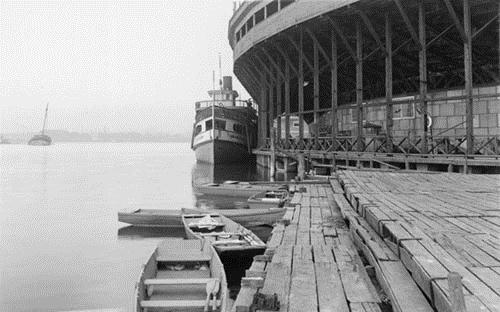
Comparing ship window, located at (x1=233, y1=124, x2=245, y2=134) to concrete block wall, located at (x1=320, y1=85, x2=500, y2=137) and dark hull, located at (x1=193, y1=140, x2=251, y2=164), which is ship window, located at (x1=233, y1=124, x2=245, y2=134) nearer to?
dark hull, located at (x1=193, y1=140, x2=251, y2=164)

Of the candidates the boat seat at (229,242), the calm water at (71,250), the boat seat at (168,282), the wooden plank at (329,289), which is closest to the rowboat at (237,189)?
the calm water at (71,250)

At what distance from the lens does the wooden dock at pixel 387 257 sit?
406cm

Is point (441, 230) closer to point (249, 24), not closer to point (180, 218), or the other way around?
point (180, 218)

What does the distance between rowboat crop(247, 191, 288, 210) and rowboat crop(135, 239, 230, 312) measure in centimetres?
720

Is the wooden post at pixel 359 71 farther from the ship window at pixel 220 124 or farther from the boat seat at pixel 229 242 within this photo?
the ship window at pixel 220 124

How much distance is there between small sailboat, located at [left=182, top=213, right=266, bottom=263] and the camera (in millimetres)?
11086

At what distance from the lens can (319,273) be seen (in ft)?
18.8

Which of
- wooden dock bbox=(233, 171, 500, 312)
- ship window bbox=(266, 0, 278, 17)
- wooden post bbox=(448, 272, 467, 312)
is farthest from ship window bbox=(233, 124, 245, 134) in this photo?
wooden post bbox=(448, 272, 467, 312)

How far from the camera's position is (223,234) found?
12930 millimetres

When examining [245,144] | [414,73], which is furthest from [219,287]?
[245,144]

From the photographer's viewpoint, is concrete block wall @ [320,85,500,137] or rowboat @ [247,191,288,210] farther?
concrete block wall @ [320,85,500,137]

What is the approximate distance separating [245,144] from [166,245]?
48.8 metres

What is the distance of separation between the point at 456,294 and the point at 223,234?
10094 millimetres

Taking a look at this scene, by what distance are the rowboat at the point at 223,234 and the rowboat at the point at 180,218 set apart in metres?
0.87
